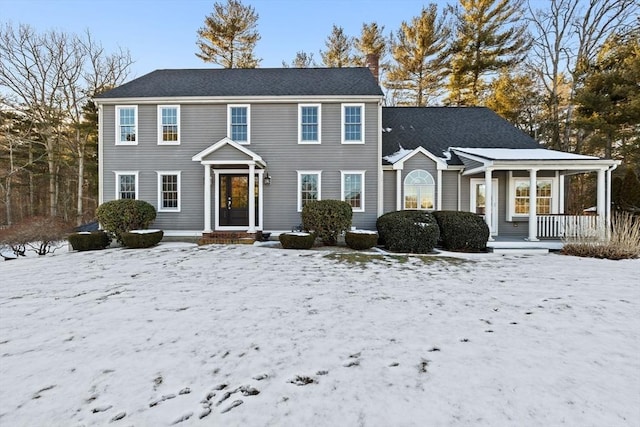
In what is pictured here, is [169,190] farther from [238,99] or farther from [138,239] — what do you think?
[238,99]

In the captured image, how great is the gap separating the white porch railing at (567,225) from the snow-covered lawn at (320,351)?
457 cm

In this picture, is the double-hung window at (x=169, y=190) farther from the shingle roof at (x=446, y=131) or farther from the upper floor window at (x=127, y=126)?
the shingle roof at (x=446, y=131)

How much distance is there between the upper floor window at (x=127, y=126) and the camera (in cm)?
1246

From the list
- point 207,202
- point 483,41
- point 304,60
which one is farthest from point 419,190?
point 304,60

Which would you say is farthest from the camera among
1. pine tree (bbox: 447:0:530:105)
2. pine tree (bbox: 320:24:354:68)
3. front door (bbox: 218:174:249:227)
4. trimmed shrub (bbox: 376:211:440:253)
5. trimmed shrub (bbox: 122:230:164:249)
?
pine tree (bbox: 320:24:354:68)

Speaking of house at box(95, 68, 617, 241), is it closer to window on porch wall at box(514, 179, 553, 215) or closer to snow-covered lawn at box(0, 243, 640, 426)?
window on porch wall at box(514, 179, 553, 215)

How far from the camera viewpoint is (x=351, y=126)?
1236cm

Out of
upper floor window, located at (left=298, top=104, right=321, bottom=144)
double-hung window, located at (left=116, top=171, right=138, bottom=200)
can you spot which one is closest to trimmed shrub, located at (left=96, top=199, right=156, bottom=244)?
double-hung window, located at (left=116, top=171, right=138, bottom=200)

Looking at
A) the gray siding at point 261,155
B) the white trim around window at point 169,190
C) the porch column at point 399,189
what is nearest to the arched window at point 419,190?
the porch column at point 399,189

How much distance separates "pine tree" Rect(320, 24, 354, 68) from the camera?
77.1 feet

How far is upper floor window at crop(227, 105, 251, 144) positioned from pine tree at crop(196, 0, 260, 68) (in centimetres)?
1267

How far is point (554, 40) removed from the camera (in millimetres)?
19531

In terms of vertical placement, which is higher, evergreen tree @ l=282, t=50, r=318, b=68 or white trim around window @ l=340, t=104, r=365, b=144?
evergreen tree @ l=282, t=50, r=318, b=68

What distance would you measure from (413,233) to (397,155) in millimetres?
4234
